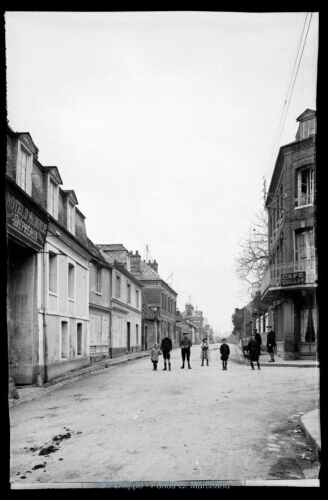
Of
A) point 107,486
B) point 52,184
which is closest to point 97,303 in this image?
point 52,184

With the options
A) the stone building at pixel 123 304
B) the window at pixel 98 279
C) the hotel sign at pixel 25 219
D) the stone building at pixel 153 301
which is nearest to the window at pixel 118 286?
the stone building at pixel 123 304

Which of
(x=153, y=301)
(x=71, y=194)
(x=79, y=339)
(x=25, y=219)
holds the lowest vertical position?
(x=79, y=339)

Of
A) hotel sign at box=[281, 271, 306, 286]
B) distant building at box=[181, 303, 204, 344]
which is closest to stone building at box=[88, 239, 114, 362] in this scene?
hotel sign at box=[281, 271, 306, 286]

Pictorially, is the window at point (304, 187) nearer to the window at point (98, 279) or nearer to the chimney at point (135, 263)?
the window at point (98, 279)

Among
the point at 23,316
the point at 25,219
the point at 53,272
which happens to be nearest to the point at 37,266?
the point at 23,316

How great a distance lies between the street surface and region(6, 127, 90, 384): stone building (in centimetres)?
170

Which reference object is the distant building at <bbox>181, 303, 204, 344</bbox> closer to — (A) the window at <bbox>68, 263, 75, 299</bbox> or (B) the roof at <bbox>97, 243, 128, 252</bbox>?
(B) the roof at <bbox>97, 243, 128, 252</bbox>

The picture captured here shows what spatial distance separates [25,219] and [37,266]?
2.26 m

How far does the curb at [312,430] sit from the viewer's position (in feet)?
18.9

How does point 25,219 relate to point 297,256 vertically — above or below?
above

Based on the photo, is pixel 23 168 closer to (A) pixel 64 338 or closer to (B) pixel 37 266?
(B) pixel 37 266

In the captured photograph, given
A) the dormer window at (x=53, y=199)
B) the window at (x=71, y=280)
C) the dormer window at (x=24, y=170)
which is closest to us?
the dormer window at (x=24, y=170)

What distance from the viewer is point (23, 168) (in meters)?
12.6

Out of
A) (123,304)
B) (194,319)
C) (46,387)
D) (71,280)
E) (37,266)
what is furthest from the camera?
(194,319)
